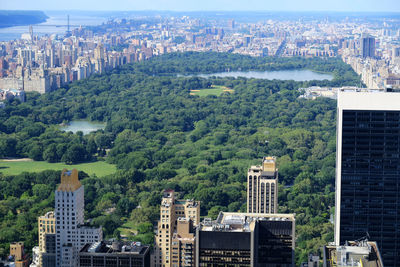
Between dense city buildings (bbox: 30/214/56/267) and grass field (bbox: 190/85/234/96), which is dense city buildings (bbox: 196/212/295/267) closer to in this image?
dense city buildings (bbox: 30/214/56/267)

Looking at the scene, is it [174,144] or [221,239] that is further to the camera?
[174,144]

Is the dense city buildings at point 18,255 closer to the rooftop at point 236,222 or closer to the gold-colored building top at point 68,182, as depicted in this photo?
the gold-colored building top at point 68,182

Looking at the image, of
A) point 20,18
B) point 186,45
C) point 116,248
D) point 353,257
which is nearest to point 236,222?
point 116,248

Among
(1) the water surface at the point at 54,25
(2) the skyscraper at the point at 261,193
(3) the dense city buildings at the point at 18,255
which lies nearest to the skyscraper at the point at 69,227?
(3) the dense city buildings at the point at 18,255

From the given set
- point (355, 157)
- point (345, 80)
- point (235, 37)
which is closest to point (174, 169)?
point (355, 157)

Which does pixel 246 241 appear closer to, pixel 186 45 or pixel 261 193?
pixel 261 193
